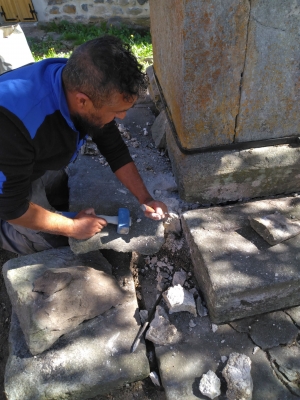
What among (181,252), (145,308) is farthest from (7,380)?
(181,252)

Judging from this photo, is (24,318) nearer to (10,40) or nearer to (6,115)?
(6,115)

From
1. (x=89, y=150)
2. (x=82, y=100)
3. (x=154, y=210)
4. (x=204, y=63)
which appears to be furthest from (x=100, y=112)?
(x=89, y=150)

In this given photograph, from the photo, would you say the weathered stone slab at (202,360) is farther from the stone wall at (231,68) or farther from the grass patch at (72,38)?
the grass patch at (72,38)

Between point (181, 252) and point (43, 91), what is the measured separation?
136 centimetres

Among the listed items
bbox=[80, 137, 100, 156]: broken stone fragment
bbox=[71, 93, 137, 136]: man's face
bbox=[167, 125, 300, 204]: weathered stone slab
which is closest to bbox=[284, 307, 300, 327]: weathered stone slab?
bbox=[167, 125, 300, 204]: weathered stone slab

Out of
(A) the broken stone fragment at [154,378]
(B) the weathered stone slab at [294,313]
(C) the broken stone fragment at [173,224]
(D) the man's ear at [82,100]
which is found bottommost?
(A) the broken stone fragment at [154,378]

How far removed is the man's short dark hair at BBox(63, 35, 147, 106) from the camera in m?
1.64

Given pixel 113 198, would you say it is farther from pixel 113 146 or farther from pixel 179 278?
pixel 179 278

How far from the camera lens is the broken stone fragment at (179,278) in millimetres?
2252

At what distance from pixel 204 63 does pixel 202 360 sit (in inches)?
65.3

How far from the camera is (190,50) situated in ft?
6.06

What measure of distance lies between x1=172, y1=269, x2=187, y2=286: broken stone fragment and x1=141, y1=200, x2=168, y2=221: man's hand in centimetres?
39

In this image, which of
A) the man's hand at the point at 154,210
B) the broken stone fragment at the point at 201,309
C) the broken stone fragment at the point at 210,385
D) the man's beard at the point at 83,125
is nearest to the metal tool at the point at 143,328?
the broken stone fragment at the point at 201,309

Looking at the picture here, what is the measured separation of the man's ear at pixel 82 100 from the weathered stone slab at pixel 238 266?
3.21 ft
